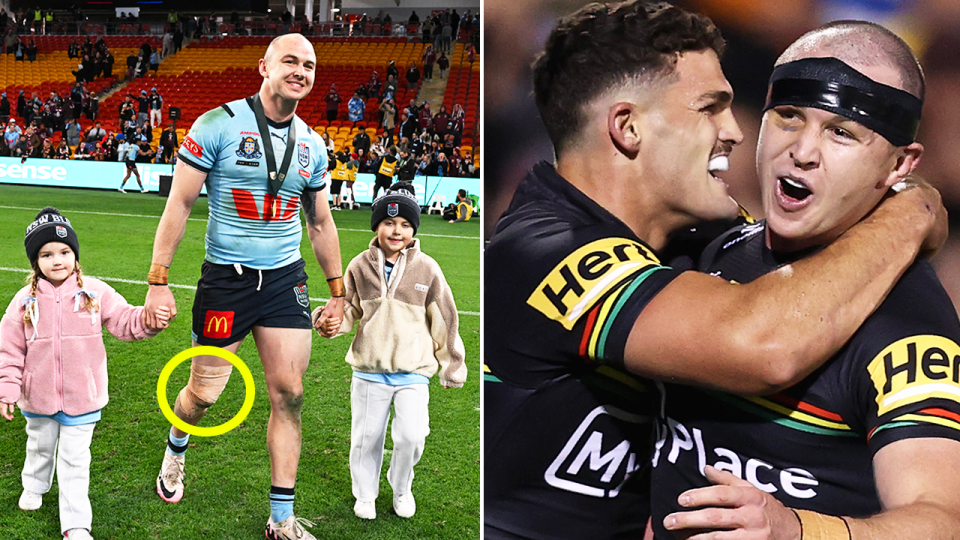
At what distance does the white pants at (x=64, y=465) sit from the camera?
145 centimetres

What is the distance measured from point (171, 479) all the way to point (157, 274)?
18.5 inches

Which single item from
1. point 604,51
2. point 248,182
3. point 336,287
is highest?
point 604,51

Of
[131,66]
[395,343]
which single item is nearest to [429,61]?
[131,66]

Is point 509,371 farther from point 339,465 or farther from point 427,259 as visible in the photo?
point 339,465

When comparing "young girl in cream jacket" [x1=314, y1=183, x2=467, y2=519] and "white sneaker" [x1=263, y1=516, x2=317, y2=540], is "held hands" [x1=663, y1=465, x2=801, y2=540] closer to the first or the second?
"young girl in cream jacket" [x1=314, y1=183, x2=467, y2=519]

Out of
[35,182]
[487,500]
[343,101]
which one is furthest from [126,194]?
[487,500]

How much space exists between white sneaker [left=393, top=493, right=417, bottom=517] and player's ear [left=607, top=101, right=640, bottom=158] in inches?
37.7

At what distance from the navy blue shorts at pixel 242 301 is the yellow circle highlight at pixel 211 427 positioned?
0.07 ft

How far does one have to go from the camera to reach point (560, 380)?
3.22 ft

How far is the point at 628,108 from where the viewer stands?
95 centimetres

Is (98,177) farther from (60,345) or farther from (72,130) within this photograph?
(60,345)

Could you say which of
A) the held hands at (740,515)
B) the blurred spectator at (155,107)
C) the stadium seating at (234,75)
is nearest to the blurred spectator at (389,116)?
the stadium seating at (234,75)

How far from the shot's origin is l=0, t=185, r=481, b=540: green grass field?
4.93 feet

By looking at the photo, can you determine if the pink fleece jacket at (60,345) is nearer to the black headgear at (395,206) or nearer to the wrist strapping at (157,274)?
the wrist strapping at (157,274)
